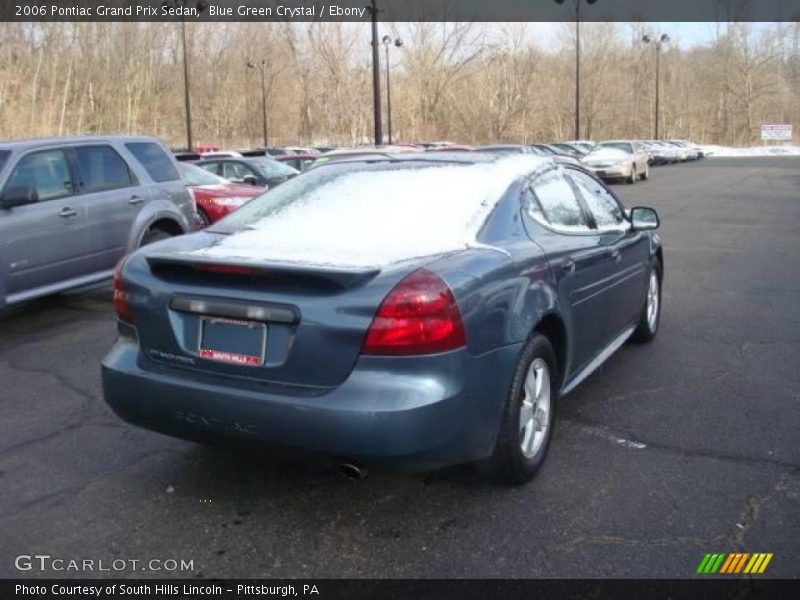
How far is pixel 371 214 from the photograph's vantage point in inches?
148

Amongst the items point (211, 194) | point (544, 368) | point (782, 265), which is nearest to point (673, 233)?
point (782, 265)

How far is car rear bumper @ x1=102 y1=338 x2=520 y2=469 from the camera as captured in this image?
9.38 feet

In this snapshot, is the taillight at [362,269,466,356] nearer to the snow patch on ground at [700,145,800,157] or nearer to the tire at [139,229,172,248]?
the tire at [139,229,172,248]

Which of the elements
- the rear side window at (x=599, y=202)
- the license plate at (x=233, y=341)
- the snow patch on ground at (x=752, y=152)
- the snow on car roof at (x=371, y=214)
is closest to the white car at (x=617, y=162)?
the rear side window at (x=599, y=202)

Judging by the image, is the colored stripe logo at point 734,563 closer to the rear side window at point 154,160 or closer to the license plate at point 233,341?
→ the license plate at point 233,341

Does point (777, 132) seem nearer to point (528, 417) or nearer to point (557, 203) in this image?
point (557, 203)

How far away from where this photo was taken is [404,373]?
290 centimetres

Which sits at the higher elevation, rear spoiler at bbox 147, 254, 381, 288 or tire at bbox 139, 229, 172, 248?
rear spoiler at bbox 147, 254, 381, 288

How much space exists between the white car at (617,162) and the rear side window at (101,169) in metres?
21.4

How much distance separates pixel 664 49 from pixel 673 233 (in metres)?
86.9

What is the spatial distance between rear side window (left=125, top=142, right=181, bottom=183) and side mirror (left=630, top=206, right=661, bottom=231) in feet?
17.8

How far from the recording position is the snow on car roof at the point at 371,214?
327 centimetres

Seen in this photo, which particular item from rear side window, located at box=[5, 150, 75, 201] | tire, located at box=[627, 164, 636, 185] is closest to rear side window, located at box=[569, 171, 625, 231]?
rear side window, located at box=[5, 150, 75, 201]

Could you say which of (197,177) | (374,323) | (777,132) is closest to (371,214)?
(374,323)
